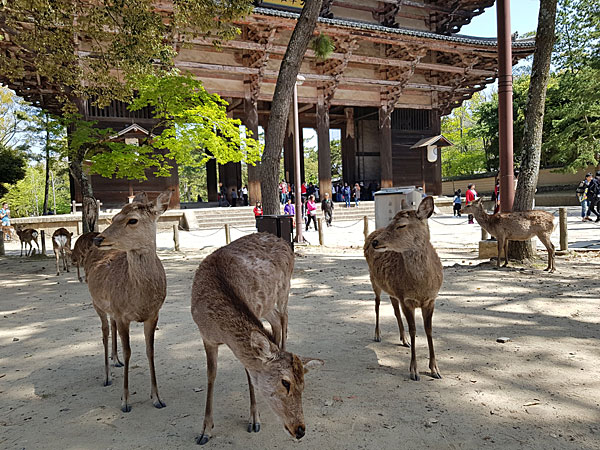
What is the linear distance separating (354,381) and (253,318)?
4.63 feet

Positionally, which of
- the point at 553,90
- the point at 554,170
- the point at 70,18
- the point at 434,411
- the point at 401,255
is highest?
the point at 553,90

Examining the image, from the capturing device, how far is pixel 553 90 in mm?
24688

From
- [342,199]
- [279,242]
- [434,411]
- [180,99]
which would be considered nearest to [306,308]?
[279,242]

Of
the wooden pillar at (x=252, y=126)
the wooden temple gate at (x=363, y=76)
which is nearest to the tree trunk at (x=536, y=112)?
the wooden temple gate at (x=363, y=76)

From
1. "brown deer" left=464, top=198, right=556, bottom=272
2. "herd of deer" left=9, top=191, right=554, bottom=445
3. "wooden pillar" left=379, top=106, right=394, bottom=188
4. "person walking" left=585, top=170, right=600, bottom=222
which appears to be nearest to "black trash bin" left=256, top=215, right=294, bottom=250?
"herd of deer" left=9, top=191, right=554, bottom=445

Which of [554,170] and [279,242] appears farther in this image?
[554,170]

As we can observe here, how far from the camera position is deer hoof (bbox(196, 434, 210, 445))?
2577 mm

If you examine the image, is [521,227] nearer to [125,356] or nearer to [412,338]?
[412,338]

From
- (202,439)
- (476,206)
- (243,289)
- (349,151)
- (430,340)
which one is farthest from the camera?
(349,151)

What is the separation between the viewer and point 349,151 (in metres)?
27.8

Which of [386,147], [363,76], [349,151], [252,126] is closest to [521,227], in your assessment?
[252,126]

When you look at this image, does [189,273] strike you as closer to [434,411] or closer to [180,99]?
[180,99]

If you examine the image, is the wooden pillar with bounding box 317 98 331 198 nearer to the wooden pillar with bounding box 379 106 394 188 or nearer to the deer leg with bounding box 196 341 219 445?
the wooden pillar with bounding box 379 106 394 188

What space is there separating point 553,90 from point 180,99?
78.5 feet
